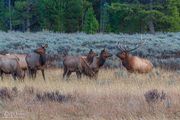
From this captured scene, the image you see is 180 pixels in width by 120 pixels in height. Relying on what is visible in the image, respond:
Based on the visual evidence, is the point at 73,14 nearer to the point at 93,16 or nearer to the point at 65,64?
the point at 93,16

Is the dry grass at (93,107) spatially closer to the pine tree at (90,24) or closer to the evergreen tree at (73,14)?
the pine tree at (90,24)

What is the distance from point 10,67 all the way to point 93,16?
40.2m

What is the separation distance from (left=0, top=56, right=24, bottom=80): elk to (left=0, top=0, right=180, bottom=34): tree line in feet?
111

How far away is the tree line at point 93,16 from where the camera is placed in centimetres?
5341

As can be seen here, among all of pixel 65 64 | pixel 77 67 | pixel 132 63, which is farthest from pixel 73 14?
pixel 77 67

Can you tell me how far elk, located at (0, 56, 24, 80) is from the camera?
18734 millimetres

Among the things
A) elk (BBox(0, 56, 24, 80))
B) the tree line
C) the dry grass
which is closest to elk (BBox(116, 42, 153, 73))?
elk (BBox(0, 56, 24, 80))

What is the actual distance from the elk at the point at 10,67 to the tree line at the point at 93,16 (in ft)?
111

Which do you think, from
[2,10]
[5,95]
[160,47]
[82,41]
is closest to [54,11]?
[2,10]

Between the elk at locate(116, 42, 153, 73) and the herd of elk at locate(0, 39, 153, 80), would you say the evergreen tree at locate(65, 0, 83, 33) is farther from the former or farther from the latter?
the herd of elk at locate(0, 39, 153, 80)

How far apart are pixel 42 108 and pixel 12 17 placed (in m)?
52.2

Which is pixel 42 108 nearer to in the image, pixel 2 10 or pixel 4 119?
pixel 4 119

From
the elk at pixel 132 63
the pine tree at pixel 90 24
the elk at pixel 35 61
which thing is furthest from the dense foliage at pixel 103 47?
the pine tree at pixel 90 24

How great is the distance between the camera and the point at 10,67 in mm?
18828
